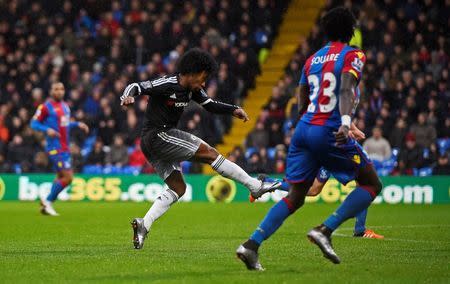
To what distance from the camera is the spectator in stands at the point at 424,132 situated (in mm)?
22906

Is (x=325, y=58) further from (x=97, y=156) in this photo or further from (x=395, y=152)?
(x=97, y=156)

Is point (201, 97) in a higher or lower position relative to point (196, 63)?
lower

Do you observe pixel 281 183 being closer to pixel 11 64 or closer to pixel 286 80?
pixel 286 80

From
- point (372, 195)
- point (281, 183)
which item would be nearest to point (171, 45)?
point (281, 183)

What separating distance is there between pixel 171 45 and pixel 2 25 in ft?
17.2

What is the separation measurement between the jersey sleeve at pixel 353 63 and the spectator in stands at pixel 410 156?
49.5ft

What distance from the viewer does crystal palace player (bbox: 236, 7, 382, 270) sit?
8.15 meters

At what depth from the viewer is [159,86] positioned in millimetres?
10453

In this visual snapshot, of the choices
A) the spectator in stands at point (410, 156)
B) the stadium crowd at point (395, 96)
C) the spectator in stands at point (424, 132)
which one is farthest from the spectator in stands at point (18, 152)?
the spectator in stands at point (424, 132)

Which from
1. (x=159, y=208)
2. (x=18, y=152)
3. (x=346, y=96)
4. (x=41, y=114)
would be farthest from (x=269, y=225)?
(x=18, y=152)

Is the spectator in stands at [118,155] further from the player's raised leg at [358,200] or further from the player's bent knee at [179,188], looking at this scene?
the player's raised leg at [358,200]

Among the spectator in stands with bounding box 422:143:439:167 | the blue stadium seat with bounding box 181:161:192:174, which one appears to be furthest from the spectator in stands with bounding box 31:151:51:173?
the spectator in stands with bounding box 422:143:439:167

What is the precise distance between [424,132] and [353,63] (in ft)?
50.1

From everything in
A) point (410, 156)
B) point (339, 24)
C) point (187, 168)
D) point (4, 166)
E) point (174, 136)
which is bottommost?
point (4, 166)
